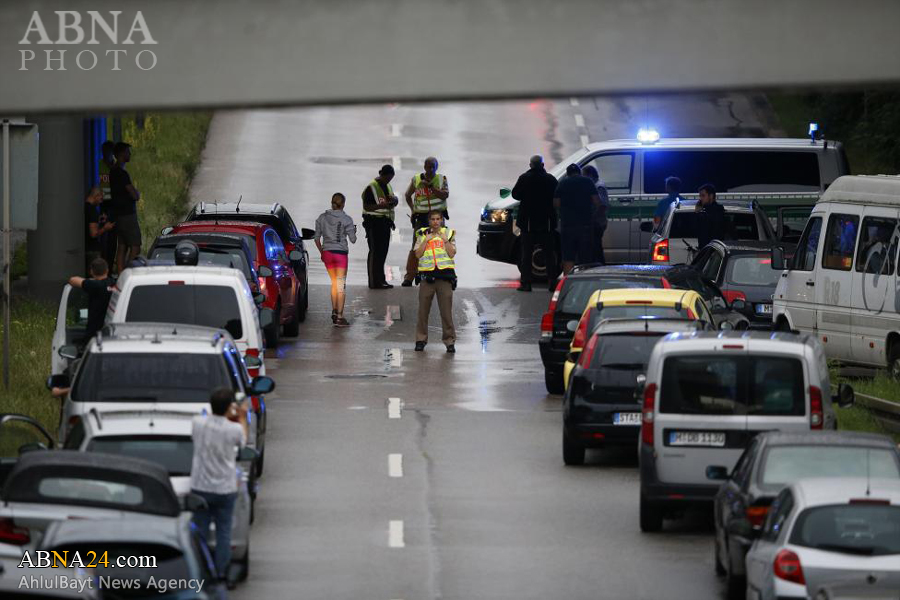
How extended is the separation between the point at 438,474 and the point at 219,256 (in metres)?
6.99

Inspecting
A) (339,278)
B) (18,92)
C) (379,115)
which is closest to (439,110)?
(379,115)

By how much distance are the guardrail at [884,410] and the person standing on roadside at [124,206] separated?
1225 centimetres

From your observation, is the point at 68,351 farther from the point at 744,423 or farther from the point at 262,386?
the point at 744,423

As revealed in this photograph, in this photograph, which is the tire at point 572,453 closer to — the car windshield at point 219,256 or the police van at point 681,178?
the car windshield at point 219,256

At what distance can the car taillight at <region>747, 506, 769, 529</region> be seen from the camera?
48.1 ft

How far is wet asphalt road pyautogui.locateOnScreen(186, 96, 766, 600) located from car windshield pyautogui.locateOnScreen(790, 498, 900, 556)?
2.11 meters

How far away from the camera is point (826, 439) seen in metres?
15.3

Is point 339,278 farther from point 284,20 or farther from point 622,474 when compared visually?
point 284,20

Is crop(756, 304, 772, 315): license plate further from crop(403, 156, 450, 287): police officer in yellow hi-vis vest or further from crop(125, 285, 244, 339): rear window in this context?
crop(125, 285, 244, 339): rear window

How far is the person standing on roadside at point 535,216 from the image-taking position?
111 feet

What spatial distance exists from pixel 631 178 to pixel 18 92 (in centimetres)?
2048

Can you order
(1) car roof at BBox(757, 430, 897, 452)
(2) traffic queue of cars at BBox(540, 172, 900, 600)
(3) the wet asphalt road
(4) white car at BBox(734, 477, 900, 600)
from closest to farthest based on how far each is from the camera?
1. (4) white car at BBox(734, 477, 900, 600)
2. (2) traffic queue of cars at BBox(540, 172, 900, 600)
3. (1) car roof at BBox(757, 430, 897, 452)
4. (3) the wet asphalt road

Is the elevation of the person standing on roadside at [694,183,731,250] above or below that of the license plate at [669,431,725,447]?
above

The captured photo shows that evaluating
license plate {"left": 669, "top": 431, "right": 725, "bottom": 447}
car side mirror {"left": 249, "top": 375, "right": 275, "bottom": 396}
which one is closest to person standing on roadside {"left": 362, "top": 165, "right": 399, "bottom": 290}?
car side mirror {"left": 249, "top": 375, "right": 275, "bottom": 396}
